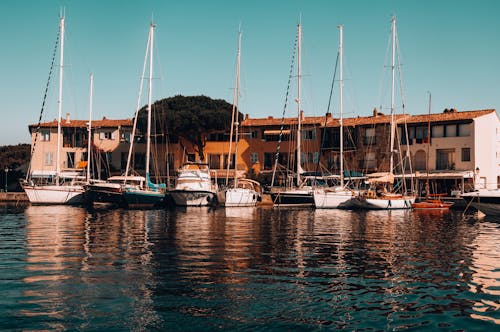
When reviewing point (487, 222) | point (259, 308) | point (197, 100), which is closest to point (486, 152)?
point (487, 222)

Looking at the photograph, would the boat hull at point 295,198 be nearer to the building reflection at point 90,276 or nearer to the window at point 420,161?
the window at point 420,161

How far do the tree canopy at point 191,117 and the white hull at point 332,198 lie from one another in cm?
2072

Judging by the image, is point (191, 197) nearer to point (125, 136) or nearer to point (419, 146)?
point (125, 136)

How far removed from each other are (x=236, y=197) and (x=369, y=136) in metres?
22.3

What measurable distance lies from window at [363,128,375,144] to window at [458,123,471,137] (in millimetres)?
9904

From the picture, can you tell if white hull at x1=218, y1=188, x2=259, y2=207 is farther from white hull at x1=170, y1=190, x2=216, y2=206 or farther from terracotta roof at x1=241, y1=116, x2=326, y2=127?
terracotta roof at x1=241, y1=116, x2=326, y2=127

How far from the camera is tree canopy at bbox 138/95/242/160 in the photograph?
65.8m

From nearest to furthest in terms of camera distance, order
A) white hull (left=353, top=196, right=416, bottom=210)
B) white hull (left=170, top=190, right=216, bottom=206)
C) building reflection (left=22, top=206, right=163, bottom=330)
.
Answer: building reflection (left=22, top=206, right=163, bottom=330) → white hull (left=353, top=196, right=416, bottom=210) → white hull (left=170, top=190, right=216, bottom=206)

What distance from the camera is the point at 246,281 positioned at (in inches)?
580

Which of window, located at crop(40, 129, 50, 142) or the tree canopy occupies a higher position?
the tree canopy

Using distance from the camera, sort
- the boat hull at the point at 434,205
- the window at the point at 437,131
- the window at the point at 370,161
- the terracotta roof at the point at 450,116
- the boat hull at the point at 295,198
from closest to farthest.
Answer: the boat hull at the point at 434,205, the boat hull at the point at 295,198, the terracotta roof at the point at 450,116, the window at the point at 437,131, the window at the point at 370,161

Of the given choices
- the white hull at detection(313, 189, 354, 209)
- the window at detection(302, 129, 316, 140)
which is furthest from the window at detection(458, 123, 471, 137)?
the white hull at detection(313, 189, 354, 209)

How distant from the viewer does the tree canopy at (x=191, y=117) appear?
216 ft

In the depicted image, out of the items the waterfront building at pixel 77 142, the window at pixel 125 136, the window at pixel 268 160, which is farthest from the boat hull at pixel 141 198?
the window at pixel 125 136
